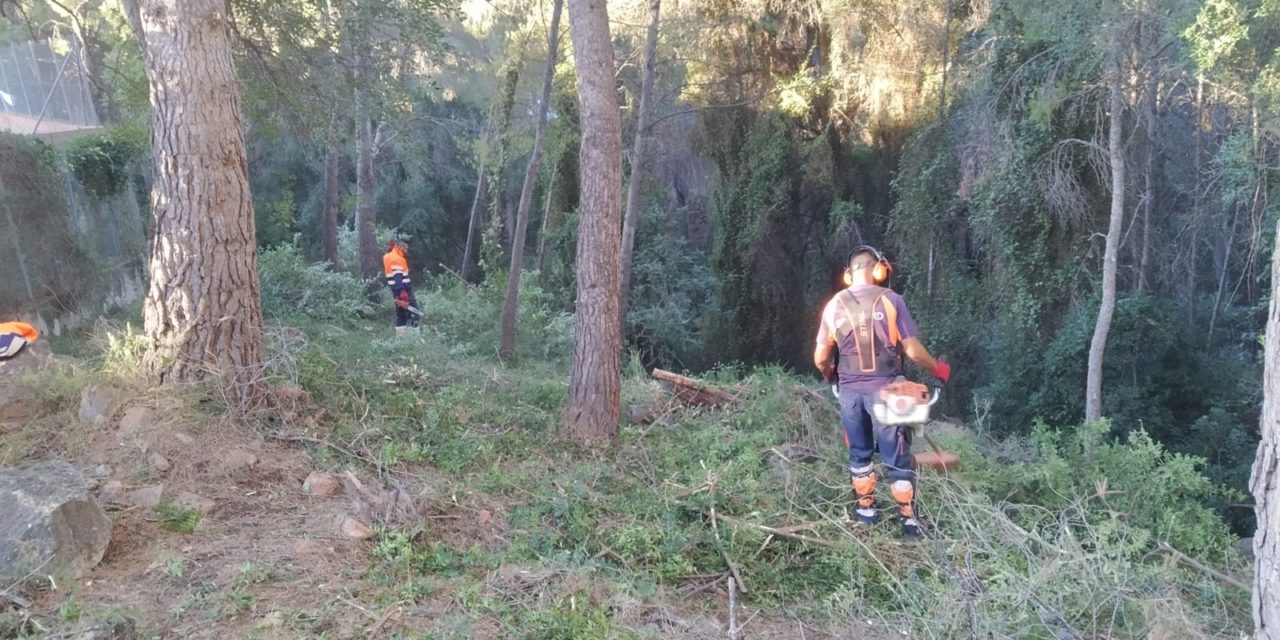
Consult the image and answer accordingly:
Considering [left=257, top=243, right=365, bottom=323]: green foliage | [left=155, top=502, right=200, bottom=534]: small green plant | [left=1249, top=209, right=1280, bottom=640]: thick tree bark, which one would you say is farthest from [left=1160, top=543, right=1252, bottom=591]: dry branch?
[left=257, top=243, right=365, bottom=323]: green foliage

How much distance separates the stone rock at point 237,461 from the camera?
555 centimetres

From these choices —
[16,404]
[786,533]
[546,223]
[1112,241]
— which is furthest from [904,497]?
[546,223]

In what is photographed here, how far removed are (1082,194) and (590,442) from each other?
1099 cm

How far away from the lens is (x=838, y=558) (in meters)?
5.12

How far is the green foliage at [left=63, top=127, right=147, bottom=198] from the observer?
12328 mm

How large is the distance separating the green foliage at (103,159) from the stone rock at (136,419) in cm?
740

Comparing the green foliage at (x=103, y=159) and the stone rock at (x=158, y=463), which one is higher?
the green foliage at (x=103, y=159)

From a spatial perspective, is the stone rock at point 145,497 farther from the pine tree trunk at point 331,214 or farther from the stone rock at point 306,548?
the pine tree trunk at point 331,214

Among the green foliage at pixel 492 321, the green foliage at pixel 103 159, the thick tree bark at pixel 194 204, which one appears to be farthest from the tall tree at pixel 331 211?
the thick tree bark at pixel 194 204

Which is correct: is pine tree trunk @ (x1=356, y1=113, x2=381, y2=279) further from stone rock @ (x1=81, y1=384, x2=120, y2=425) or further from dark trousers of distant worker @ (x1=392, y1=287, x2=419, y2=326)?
stone rock @ (x1=81, y1=384, x2=120, y2=425)

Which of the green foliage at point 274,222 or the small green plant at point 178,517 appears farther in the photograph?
A: the green foliage at point 274,222

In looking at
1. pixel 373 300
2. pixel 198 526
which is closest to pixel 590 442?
pixel 198 526

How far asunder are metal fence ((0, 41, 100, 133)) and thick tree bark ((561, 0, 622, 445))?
51.8ft

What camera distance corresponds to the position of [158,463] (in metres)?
5.42
